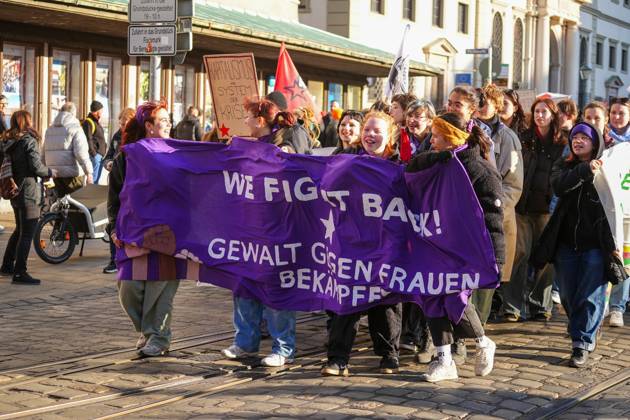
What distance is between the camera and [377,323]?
836cm

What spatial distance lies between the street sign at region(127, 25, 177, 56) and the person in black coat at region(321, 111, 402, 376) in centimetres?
460

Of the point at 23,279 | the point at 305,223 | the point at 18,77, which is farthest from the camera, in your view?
the point at 18,77

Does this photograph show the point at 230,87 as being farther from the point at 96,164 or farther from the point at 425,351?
the point at 96,164

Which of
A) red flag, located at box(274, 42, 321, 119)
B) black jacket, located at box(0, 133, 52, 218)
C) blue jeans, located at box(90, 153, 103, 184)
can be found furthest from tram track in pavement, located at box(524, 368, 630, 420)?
blue jeans, located at box(90, 153, 103, 184)

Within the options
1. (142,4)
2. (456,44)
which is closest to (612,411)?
(142,4)

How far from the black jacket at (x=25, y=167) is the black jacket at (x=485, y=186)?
5.68m

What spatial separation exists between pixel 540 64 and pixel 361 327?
48.1 metres

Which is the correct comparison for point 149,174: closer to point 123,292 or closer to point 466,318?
point 123,292

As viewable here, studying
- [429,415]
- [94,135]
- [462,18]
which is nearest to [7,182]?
[429,415]

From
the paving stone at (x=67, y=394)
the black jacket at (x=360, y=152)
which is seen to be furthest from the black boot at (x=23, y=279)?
the paving stone at (x=67, y=394)

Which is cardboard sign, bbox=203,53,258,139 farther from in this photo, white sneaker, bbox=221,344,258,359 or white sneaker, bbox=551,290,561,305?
white sneaker, bbox=221,344,258,359

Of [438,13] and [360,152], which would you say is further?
[438,13]

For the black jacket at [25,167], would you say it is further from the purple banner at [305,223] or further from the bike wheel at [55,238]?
the purple banner at [305,223]

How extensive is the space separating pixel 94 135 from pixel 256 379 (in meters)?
12.4
